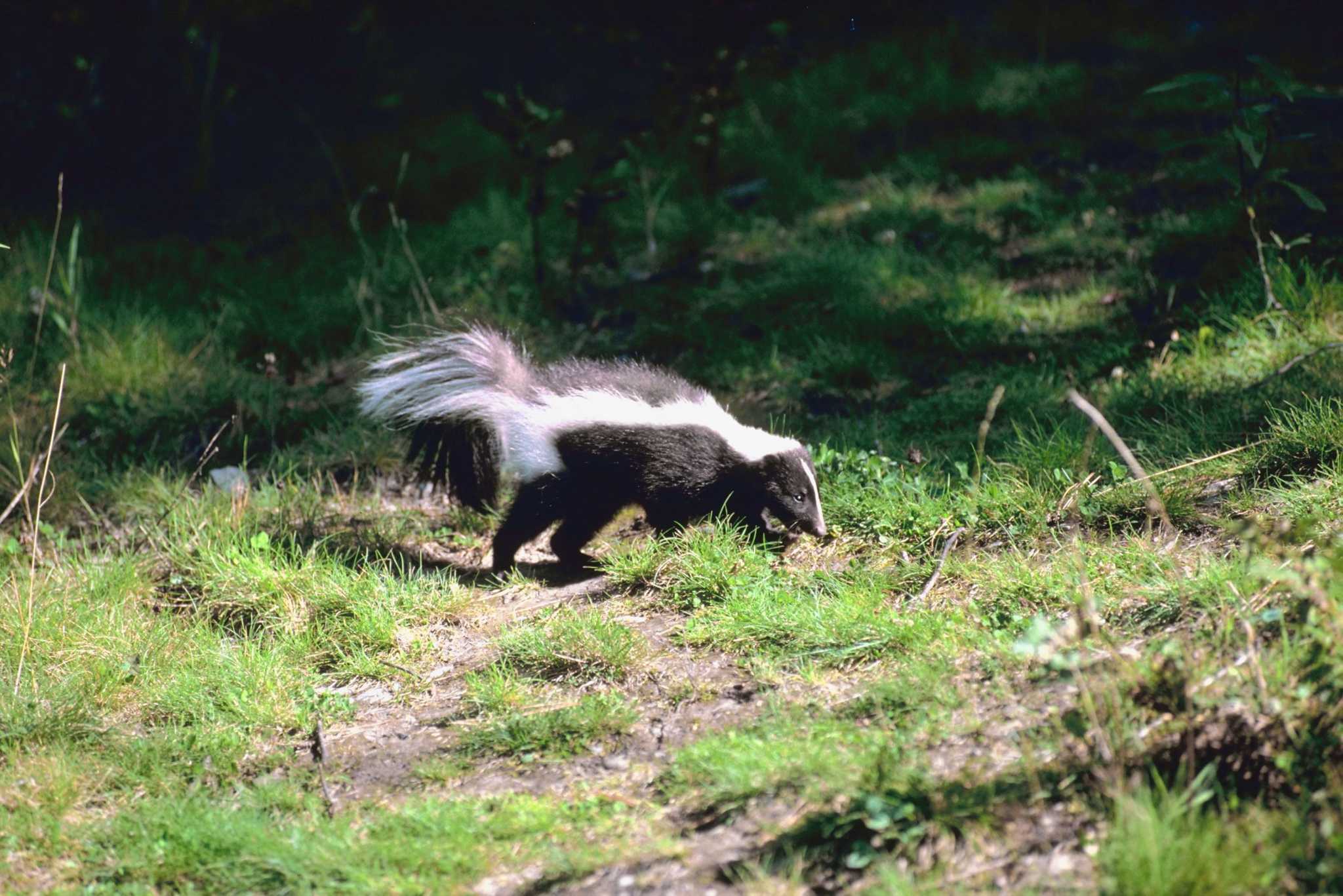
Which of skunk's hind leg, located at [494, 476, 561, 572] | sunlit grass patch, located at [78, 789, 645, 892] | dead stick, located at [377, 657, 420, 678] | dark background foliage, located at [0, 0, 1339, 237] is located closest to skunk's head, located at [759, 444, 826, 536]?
skunk's hind leg, located at [494, 476, 561, 572]

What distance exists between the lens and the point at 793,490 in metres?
4.61

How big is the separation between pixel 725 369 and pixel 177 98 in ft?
14.7

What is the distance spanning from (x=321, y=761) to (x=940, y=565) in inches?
77.9

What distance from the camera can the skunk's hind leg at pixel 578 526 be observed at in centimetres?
471

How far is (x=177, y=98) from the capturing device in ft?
26.4

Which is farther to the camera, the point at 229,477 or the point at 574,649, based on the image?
the point at 229,477

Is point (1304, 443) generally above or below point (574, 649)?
above

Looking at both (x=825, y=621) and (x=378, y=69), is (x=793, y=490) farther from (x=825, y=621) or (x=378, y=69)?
(x=378, y=69)

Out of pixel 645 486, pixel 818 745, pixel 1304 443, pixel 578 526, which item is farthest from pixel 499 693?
pixel 1304 443

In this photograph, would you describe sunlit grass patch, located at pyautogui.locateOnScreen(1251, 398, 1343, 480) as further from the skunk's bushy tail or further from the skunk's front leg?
the skunk's bushy tail

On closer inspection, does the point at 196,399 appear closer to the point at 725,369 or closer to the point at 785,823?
the point at 725,369

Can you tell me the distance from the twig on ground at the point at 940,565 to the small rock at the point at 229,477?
2905 mm

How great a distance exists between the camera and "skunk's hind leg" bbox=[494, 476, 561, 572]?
15.3ft

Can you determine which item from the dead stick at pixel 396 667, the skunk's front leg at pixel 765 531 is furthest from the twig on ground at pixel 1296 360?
the dead stick at pixel 396 667
